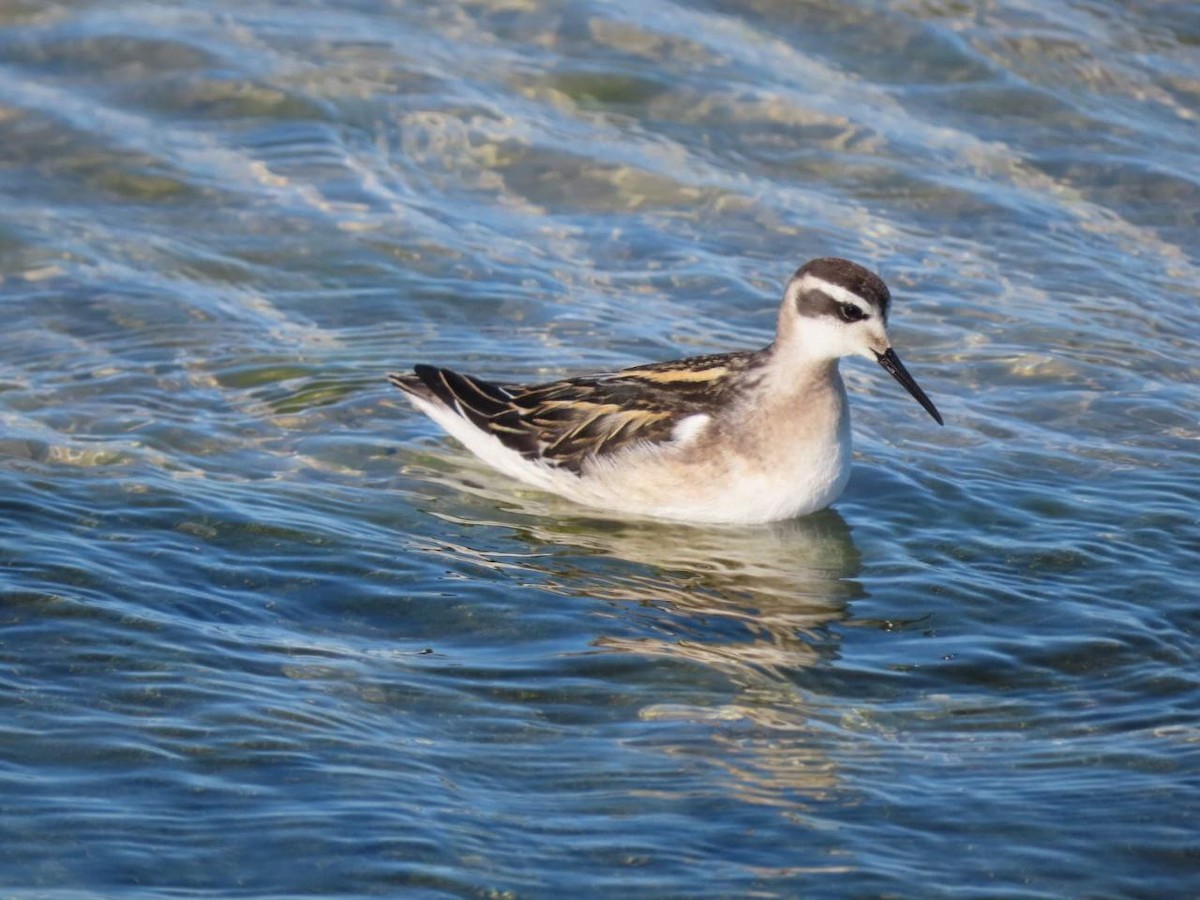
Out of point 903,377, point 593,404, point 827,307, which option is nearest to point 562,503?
point 593,404

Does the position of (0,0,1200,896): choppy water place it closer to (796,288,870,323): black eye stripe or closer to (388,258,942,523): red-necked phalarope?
(388,258,942,523): red-necked phalarope

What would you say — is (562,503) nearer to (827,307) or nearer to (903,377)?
(827,307)

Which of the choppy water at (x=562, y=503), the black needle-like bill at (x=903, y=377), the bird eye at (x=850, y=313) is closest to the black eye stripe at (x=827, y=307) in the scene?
the bird eye at (x=850, y=313)

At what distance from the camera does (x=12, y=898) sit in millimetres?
7004

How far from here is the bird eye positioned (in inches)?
428

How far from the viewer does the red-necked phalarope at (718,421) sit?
1088 cm

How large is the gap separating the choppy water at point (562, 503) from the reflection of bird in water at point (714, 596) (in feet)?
0.11

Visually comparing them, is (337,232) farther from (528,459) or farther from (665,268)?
(528,459)

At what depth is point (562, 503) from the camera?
37.7 ft

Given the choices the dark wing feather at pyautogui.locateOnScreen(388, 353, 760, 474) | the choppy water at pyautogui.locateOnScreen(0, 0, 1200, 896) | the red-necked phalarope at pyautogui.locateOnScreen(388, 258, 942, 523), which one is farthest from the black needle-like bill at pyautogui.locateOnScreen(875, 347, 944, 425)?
the dark wing feather at pyautogui.locateOnScreen(388, 353, 760, 474)

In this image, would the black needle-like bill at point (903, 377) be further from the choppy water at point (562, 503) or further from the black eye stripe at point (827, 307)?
the choppy water at point (562, 503)

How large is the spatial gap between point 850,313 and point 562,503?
1.97 m

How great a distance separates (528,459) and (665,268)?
3.17 meters

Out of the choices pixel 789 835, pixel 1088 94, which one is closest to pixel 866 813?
pixel 789 835
